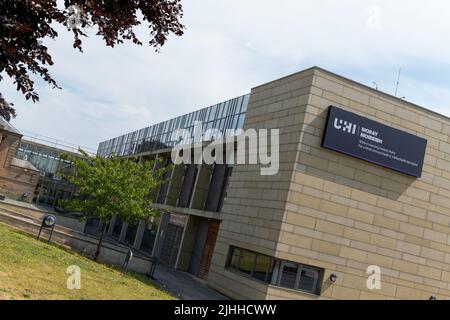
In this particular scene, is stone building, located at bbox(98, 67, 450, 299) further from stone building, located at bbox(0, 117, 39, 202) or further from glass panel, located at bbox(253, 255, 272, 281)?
stone building, located at bbox(0, 117, 39, 202)

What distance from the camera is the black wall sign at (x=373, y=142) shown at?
62.6 feet

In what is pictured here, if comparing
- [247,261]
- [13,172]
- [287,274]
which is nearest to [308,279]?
[287,274]

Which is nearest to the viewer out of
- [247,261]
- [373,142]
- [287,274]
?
[287,274]

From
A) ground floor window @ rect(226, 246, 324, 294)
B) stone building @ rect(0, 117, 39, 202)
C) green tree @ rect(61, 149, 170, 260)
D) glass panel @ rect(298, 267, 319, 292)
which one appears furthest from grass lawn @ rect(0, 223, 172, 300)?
stone building @ rect(0, 117, 39, 202)

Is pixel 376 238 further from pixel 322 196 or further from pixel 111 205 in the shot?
pixel 111 205

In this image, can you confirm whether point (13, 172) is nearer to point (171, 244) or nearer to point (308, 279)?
point (171, 244)

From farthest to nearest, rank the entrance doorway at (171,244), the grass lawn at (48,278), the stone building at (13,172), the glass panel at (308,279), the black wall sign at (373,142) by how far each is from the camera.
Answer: the stone building at (13,172), the entrance doorway at (171,244), the black wall sign at (373,142), the glass panel at (308,279), the grass lawn at (48,278)

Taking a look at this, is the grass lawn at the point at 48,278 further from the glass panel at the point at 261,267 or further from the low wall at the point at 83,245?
the glass panel at the point at 261,267

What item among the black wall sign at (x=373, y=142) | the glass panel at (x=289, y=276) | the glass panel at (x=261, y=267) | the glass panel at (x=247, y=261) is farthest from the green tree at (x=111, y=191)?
the black wall sign at (x=373, y=142)

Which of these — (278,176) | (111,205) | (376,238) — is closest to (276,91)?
(278,176)

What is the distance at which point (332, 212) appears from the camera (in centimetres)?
1892

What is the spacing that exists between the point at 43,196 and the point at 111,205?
46506mm

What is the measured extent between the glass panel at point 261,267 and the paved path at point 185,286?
7.49 ft

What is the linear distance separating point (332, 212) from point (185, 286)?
8.66 meters
